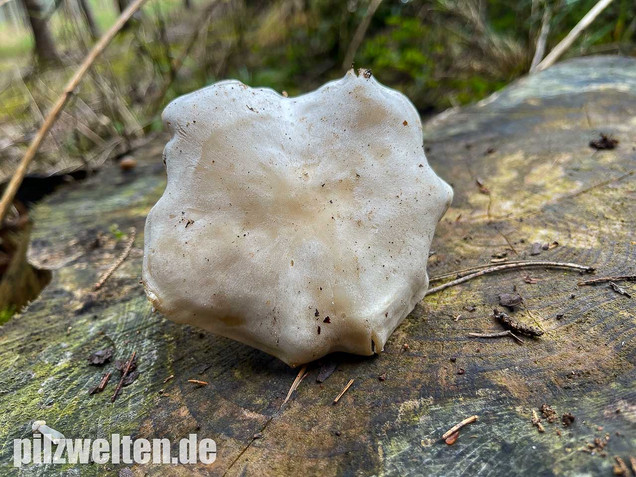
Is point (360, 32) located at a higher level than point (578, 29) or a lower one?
lower

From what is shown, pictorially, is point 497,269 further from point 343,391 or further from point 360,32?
point 360,32

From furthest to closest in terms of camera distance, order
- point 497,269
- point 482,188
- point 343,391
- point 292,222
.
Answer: point 482,188 → point 497,269 → point 292,222 → point 343,391

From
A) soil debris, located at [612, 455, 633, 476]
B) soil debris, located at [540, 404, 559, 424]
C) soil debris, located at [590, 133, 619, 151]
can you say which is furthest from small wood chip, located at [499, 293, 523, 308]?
soil debris, located at [590, 133, 619, 151]

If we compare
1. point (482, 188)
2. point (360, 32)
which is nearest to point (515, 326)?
point (482, 188)

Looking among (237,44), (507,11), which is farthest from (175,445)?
(507,11)

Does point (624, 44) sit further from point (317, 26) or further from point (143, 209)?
point (143, 209)

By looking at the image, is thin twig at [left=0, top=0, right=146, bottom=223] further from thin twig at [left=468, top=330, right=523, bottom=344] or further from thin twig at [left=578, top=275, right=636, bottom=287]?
thin twig at [left=578, top=275, right=636, bottom=287]

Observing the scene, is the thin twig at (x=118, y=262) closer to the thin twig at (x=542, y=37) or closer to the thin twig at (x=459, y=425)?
the thin twig at (x=459, y=425)
